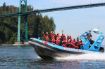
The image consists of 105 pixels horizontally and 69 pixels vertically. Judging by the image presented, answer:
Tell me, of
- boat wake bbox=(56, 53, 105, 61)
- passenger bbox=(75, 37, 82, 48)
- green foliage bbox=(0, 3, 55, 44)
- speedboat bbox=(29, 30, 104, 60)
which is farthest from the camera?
green foliage bbox=(0, 3, 55, 44)

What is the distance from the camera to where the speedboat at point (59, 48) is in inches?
1451

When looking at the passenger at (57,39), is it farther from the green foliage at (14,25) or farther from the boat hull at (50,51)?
the green foliage at (14,25)

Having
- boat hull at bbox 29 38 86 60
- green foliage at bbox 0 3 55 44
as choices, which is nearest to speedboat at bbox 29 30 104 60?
boat hull at bbox 29 38 86 60

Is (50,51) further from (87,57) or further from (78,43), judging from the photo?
(87,57)

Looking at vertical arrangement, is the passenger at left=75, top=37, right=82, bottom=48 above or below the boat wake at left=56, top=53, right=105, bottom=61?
above

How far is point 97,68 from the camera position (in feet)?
101

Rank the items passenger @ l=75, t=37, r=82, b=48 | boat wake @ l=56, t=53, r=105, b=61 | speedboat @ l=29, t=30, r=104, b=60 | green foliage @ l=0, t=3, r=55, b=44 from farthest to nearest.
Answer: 1. green foliage @ l=0, t=3, r=55, b=44
2. passenger @ l=75, t=37, r=82, b=48
3. boat wake @ l=56, t=53, r=105, b=61
4. speedboat @ l=29, t=30, r=104, b=60

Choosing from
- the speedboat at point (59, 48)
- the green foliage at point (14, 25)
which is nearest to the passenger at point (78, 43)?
the speedboat at point (59, 48)

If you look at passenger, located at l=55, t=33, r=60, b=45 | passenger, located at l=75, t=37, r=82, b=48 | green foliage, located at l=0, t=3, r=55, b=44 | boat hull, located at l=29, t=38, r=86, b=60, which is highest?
passenger, located at l=55, t=33, r=60, b=45

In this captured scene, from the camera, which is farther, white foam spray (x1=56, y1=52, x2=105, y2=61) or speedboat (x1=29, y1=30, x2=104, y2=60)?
white foam spray (x1=56, y1=52, x2=105, y2=61)

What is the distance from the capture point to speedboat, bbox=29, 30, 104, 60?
36844mm

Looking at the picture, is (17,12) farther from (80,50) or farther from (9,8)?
(80,50)

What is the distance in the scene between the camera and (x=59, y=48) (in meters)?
37.0

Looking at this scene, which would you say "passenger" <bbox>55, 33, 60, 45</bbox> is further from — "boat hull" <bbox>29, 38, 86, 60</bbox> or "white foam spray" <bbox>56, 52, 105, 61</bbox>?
"white foam spray" <bbox>56, 52, 105, 61</bbox>
